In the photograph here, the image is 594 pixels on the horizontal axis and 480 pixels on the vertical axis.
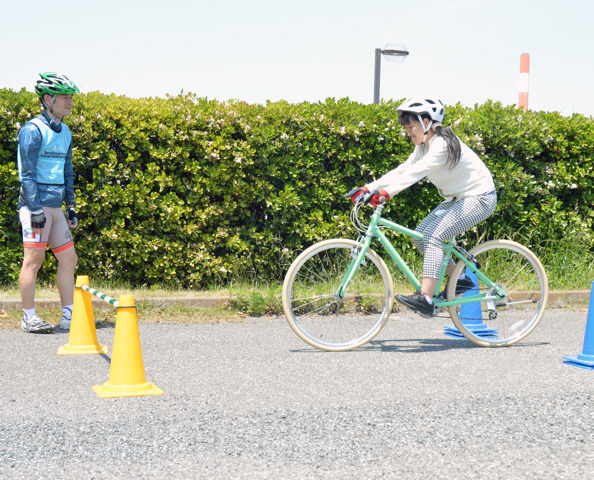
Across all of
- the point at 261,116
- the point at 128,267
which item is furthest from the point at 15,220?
the point at 261,116

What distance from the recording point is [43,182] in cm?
595

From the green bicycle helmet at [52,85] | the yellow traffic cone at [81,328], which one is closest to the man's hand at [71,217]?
the green bicycle helmet at [52,85]

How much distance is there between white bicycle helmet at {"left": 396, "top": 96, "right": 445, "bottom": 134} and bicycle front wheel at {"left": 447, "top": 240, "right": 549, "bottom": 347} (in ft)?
3.82

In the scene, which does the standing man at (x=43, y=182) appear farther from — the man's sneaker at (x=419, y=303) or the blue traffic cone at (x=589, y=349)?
the blue traffic cone at (x=589, y=349)

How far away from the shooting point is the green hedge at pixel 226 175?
7.39m

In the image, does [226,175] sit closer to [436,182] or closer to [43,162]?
[43,162]

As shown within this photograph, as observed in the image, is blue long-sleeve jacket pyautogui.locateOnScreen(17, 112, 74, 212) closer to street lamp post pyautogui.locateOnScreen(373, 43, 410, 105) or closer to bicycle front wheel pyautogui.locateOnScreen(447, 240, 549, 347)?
bicycle front wheel pyautogui.locateOnScreen(447, 240, 549, 347)

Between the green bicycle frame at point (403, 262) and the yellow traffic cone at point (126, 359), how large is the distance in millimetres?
1837

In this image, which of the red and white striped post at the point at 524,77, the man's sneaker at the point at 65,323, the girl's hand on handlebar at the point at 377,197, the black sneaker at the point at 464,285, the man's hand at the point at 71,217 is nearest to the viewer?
the girl's hand on handlebar at the point at 377,197

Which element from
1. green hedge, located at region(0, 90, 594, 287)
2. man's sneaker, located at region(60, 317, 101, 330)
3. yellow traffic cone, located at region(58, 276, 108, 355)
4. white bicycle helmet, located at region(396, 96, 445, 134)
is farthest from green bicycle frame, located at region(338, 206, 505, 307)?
man's sneaker, located at region(60, 317, 101, 330)

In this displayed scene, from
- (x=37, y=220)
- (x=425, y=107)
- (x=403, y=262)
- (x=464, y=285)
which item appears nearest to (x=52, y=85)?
(x=37, y=220)

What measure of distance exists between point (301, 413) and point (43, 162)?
3.59 meters

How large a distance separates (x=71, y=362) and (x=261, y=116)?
383cm

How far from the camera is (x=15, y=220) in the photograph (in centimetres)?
736
